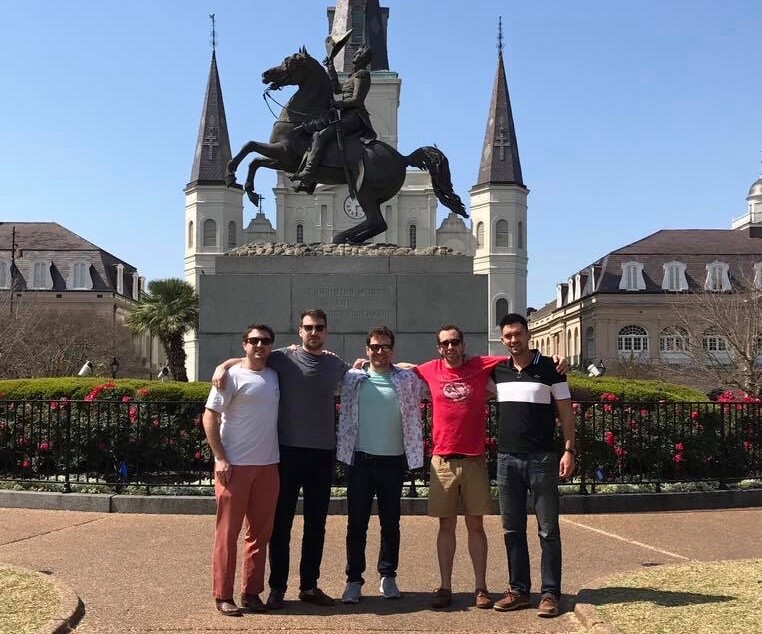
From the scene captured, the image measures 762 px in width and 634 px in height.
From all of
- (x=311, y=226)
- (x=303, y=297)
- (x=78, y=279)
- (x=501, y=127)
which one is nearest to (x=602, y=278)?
(x=501, y=127)

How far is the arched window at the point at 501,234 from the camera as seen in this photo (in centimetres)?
9325

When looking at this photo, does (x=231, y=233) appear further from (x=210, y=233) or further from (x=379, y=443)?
(x=379, y=443)

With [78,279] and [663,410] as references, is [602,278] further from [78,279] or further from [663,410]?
[663,410]

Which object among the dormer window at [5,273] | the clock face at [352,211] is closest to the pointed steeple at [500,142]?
the clock face at [352,211]

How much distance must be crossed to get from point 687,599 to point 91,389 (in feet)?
30.8

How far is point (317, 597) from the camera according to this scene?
7.16 m

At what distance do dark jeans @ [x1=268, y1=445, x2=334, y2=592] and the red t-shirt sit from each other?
2.90 ft

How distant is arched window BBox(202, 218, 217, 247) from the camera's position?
94.3 metres

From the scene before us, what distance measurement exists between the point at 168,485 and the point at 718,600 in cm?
722

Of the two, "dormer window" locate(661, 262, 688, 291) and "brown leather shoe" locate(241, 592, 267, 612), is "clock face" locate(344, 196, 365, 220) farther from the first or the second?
"brown leather shoe" locate(241, 592, 267, 612)

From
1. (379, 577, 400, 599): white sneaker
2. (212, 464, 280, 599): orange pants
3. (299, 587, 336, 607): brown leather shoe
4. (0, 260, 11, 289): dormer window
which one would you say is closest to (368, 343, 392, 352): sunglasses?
(212, 464, 280, 599): orange pants

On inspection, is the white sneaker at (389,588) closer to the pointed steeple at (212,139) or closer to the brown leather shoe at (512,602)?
the brown leather shoe at (512,602)

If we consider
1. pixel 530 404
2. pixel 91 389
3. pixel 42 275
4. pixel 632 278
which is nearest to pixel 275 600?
pixel 530 404

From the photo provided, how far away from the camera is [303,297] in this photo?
16047mm
